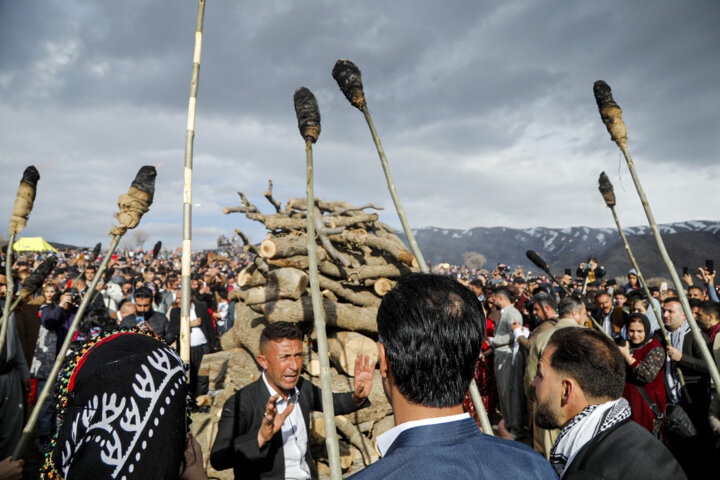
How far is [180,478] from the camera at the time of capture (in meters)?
1.65

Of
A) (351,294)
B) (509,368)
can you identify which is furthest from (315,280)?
(509,368)

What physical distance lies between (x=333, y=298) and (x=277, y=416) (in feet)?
14.4

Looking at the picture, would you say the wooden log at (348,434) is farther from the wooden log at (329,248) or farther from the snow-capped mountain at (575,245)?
the snow-capped mountain at (575,245)

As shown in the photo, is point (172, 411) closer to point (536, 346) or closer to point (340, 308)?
point (536, 346)

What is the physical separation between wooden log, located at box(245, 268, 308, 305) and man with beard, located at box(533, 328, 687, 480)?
4.47 m

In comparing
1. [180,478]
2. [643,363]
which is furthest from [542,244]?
[180,478]

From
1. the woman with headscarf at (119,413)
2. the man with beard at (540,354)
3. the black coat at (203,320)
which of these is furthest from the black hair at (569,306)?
the black coat at (203,320)

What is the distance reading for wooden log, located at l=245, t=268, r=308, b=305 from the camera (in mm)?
6543

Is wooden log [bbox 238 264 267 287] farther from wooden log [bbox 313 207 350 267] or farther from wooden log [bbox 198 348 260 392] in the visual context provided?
wooden log [bbox 313 207 350 267]

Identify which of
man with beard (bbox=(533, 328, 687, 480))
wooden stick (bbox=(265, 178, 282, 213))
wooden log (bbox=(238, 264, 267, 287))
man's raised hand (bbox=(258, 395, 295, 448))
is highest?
wooden stick (bbox=(265, 178, 282, 213))

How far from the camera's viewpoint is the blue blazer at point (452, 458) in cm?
109

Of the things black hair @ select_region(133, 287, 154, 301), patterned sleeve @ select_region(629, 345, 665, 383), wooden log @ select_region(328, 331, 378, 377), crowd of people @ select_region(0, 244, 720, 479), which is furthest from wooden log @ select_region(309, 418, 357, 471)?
patterned sleeve @ select_region(629, 345, 665, 383)

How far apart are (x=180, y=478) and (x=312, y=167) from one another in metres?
2.52

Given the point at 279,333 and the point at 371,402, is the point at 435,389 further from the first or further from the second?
the point at 371,402
